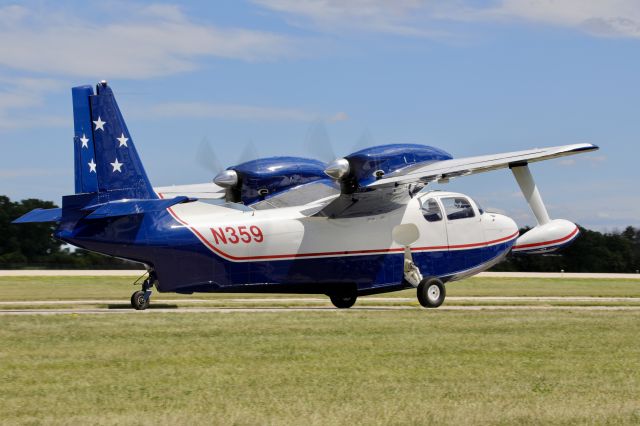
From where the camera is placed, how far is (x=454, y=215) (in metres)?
29.7

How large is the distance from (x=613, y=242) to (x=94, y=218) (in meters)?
56.7

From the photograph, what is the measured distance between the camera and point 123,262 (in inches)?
2726

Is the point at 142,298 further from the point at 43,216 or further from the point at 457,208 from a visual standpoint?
the point at 457,208

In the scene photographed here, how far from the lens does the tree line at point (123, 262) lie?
7250cm

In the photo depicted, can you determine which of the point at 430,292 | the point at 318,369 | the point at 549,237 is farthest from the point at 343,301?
the point at 318,369

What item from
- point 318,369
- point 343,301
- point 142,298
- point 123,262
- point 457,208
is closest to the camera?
point 318,369

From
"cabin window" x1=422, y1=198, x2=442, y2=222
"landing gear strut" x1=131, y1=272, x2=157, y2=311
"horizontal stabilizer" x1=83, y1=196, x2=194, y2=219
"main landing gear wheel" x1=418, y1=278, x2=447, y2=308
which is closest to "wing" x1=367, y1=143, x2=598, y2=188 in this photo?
"cabin window" x1=422, y1=198, x2=442, y2=222

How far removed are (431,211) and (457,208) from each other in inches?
41.1

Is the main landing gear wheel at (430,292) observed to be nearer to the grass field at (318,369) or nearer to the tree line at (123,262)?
the grass field at (318,369)

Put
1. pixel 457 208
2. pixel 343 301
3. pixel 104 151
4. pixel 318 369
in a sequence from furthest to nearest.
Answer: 1. pixel 343 301
2. pixel 457 208
3. pixel 104 151
4. pixel 318 369

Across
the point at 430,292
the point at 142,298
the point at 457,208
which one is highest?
the point at 457,208

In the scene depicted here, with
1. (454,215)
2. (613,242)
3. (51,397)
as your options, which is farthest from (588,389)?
(613,242)

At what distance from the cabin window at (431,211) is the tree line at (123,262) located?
39336mm

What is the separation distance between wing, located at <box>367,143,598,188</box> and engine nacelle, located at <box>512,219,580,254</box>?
3683mm
